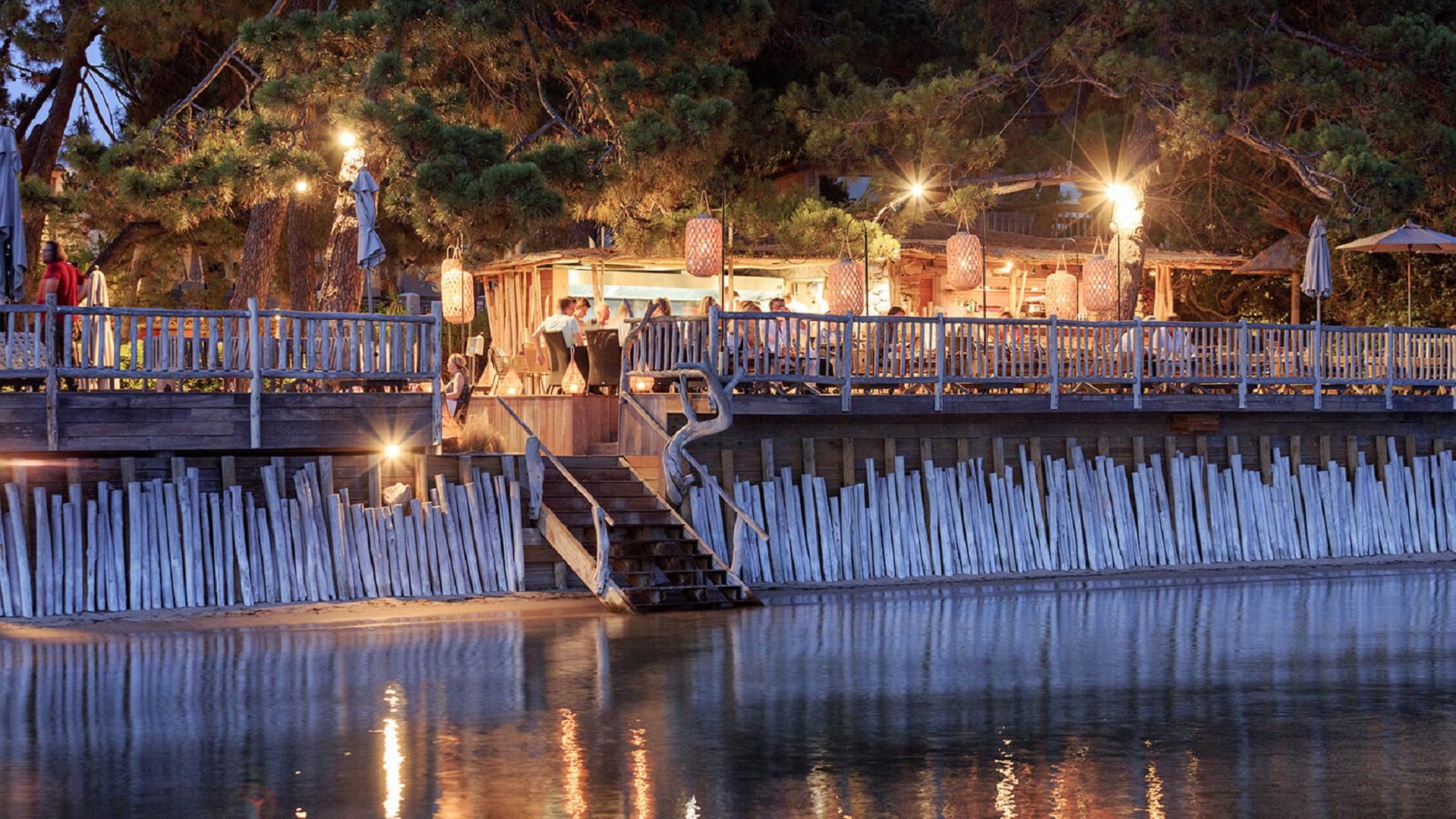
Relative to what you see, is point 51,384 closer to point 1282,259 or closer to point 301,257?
point 301,257

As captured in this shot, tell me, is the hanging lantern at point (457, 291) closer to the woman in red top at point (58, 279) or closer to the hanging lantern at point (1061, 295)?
the woman in red top at point (58, 279)

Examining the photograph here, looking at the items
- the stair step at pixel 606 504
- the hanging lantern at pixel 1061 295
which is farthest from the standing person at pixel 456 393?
the hanging lantern at pixel 1061 295

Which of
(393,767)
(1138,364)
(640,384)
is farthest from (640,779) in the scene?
(1138,364)

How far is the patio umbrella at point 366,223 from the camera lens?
20625mm

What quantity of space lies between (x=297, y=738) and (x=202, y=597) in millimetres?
7235

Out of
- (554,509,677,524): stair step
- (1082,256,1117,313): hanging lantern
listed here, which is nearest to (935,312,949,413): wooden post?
(554,509,677,524): stair step

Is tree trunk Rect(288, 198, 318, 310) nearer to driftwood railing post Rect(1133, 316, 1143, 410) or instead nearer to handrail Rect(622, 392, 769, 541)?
handrail Rect(622, 392, 769, 541)

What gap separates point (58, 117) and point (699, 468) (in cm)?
1563

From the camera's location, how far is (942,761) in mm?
10859

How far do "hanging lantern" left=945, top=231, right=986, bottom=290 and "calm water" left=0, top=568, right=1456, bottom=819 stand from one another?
10674mm

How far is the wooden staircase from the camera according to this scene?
1941 centimetres

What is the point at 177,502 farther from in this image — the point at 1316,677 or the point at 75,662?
the point at 1316,677

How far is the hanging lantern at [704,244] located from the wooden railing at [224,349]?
671cm

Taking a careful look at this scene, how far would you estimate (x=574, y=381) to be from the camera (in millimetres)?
25031
